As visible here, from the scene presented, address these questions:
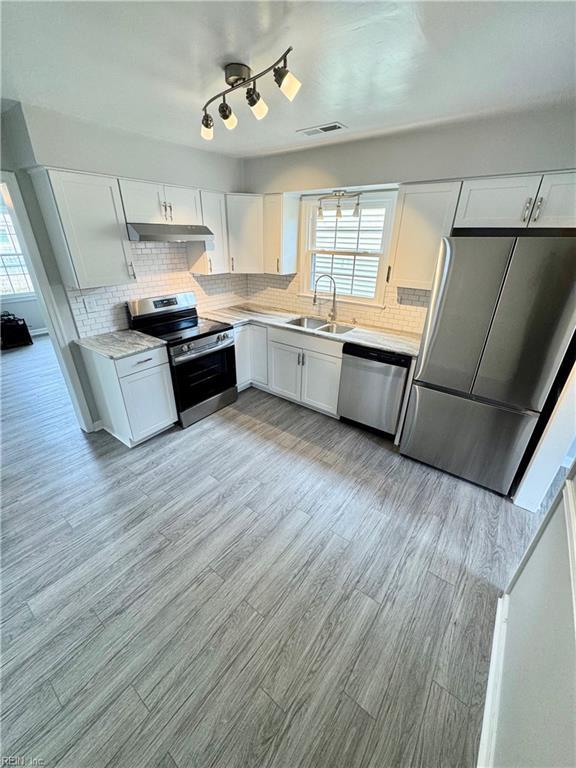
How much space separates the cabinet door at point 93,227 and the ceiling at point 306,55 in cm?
45

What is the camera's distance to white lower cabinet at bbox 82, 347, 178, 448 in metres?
2.66

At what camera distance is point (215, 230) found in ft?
11.4

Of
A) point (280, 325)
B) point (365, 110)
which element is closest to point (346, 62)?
point (365, 110)

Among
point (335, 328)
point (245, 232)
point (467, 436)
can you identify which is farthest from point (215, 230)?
point (467, 436)

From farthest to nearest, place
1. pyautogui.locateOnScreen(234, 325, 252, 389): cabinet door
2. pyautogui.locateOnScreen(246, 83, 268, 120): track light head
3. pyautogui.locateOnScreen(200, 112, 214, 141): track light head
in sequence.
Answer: pyautogui.locateOnScreen(234, 325, 252, 389): cabinet door → pyautogui.locateOnScreen(200, 112, 214, 141): track light head → pyautogui.locateOnScreen(246, 83, 268, 120): track light head

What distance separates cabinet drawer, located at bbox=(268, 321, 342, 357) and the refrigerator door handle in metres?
0.82

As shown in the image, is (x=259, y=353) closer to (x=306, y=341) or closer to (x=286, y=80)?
(x=306, y=341)

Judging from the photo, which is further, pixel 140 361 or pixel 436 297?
pixel 140 361

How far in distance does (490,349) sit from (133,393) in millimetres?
2918

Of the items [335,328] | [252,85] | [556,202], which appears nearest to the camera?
[252,85]

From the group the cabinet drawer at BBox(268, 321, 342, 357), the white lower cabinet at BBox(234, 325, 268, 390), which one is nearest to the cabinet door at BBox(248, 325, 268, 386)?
the white lower cabinet at BBox(234, 325, 268, 390)

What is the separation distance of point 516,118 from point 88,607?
4143 millimetres

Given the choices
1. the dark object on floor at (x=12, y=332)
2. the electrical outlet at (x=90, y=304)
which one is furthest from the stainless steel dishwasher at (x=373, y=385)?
the dark object on floor at (x=12, y=332)

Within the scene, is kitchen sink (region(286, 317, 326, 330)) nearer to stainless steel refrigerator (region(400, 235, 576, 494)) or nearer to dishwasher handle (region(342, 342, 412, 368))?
dishwasher handle (region(342, 342, 412, 368))
